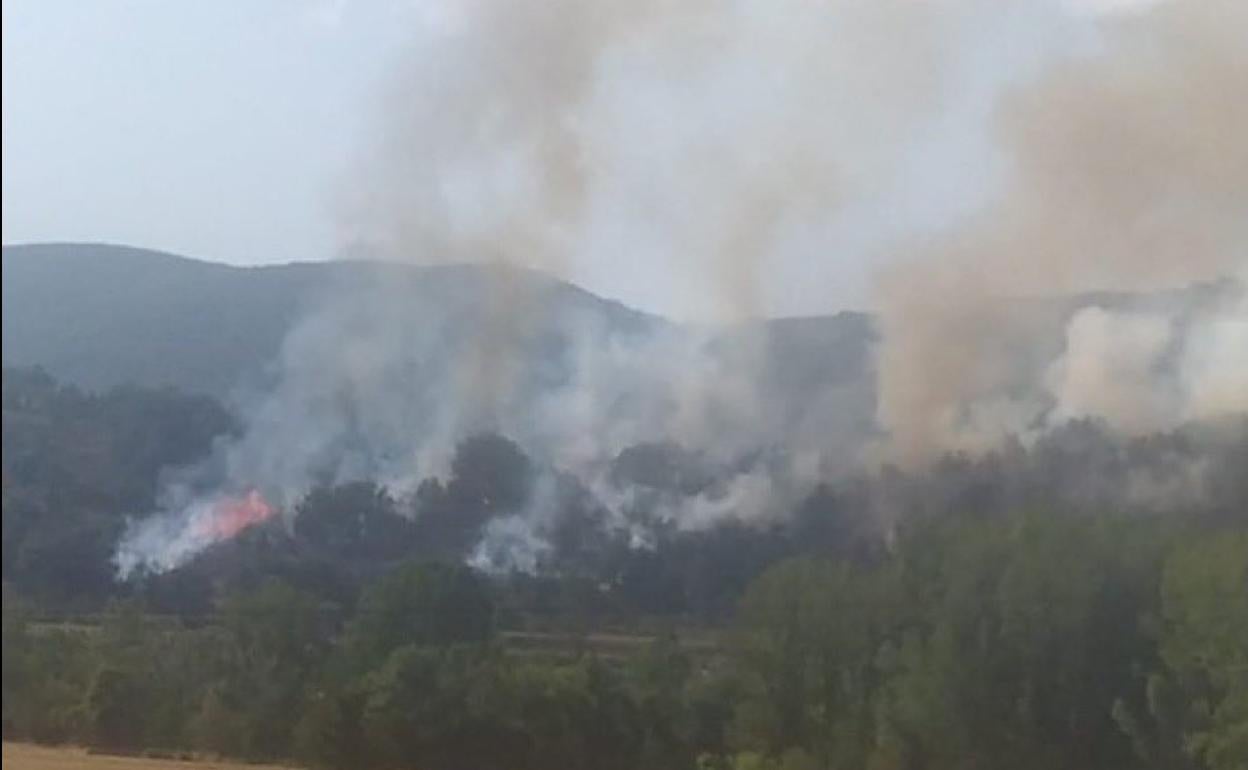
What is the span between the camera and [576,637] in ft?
37.2

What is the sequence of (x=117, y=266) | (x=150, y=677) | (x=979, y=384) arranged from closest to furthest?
1. (x=117, y=266)
2. (x=150, y=677)
3. (x=979, y=384)

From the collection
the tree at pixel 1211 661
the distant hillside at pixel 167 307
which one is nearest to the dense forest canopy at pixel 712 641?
the tree at pixel 1211 661

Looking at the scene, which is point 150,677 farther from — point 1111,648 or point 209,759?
point 1111,648

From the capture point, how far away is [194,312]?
10648mm

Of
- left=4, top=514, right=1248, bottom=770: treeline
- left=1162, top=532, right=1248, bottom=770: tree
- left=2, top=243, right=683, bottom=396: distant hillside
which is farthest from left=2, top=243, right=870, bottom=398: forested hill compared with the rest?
left=1162, top=532, right=1248, bottom=770: tree

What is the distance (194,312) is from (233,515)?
144cm

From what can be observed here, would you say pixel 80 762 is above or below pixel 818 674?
below

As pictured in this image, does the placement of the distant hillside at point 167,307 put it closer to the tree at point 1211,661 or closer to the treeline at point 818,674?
the treeline at point 818,674

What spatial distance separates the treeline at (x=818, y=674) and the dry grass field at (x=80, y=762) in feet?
0.44

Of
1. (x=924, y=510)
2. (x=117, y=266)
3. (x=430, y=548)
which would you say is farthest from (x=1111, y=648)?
(x=117, y=266)

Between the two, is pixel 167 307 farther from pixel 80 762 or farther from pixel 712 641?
pixel 712 641

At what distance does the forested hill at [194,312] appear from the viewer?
8273mm

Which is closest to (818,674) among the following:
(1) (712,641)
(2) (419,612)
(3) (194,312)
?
(1) (712,641)

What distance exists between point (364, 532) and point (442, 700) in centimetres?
129
